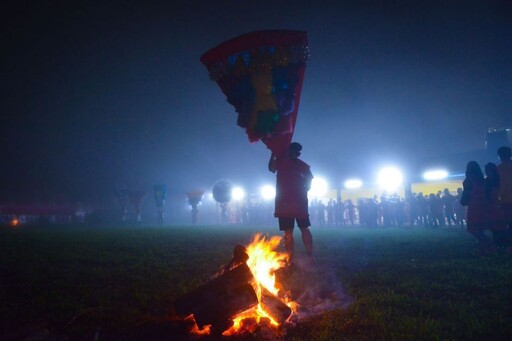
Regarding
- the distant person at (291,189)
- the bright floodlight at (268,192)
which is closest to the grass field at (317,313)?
the distant person at (291,189)

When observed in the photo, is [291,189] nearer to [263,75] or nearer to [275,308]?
[263,75]

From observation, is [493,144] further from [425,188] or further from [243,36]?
[243,36]

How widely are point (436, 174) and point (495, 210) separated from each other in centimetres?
2231

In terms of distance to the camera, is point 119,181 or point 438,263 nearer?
point 438,263

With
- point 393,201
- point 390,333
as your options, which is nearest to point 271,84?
point 390,333

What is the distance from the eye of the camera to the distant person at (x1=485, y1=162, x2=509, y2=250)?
8008mm

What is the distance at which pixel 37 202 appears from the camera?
41219mm

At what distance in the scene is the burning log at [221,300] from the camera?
3.44 meters

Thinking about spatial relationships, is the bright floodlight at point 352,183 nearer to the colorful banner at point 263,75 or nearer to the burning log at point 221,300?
the colorful banner at point 263,75

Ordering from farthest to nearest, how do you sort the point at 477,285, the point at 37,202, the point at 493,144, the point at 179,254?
the point at 37,202, the point at 493,144, the point at 179,254, the point at 477,285

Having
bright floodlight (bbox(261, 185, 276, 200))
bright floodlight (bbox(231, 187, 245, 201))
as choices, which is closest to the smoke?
bright floodlight (bbox(261, 185, 276, 200))

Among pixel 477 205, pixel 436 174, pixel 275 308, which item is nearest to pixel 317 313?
pixel 275 308

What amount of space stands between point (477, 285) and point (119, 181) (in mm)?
53338

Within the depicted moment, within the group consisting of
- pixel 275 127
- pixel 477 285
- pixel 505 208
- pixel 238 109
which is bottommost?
pixel 477 285
